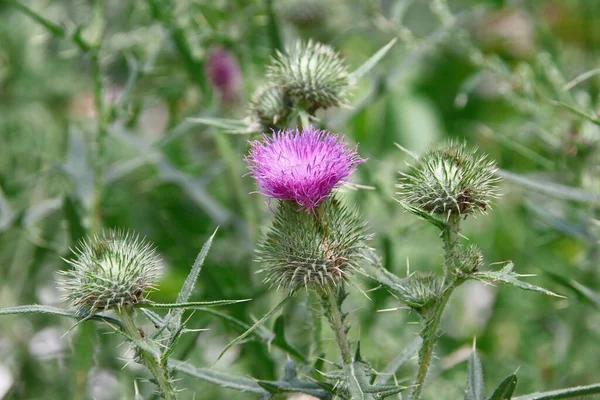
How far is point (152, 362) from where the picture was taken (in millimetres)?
1579

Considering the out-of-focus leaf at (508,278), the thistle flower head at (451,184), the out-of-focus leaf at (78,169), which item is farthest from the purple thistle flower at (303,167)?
the out-of-focus leaf at (78,169)

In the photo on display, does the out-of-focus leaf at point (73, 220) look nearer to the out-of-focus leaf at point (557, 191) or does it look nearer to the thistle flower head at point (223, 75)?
the out-of-focus leaf at point (557, 191)

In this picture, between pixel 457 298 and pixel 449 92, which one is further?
pixel 449 92

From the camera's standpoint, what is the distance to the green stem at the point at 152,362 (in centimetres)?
157

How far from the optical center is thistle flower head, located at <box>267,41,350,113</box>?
2012 mm

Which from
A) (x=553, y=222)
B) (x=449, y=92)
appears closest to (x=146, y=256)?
(x=553, y=222)

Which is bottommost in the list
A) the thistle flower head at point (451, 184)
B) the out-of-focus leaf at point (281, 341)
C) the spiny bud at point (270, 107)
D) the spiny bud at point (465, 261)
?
the out-of-focus leaf at point (281, 341)

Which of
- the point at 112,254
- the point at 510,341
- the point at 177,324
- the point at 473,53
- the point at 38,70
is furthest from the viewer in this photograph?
the point at 38,70

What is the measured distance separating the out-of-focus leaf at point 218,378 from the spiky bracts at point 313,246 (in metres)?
0.24

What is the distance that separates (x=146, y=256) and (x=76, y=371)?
108cm

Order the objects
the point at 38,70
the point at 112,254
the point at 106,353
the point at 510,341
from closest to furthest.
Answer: the point at 112,254 < the point at 106,353 < the point at 510,341 < the point at 38,70

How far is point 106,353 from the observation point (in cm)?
350

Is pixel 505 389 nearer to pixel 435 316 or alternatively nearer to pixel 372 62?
pixel 435 316

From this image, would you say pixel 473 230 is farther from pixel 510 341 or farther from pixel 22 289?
pixel 22 289
